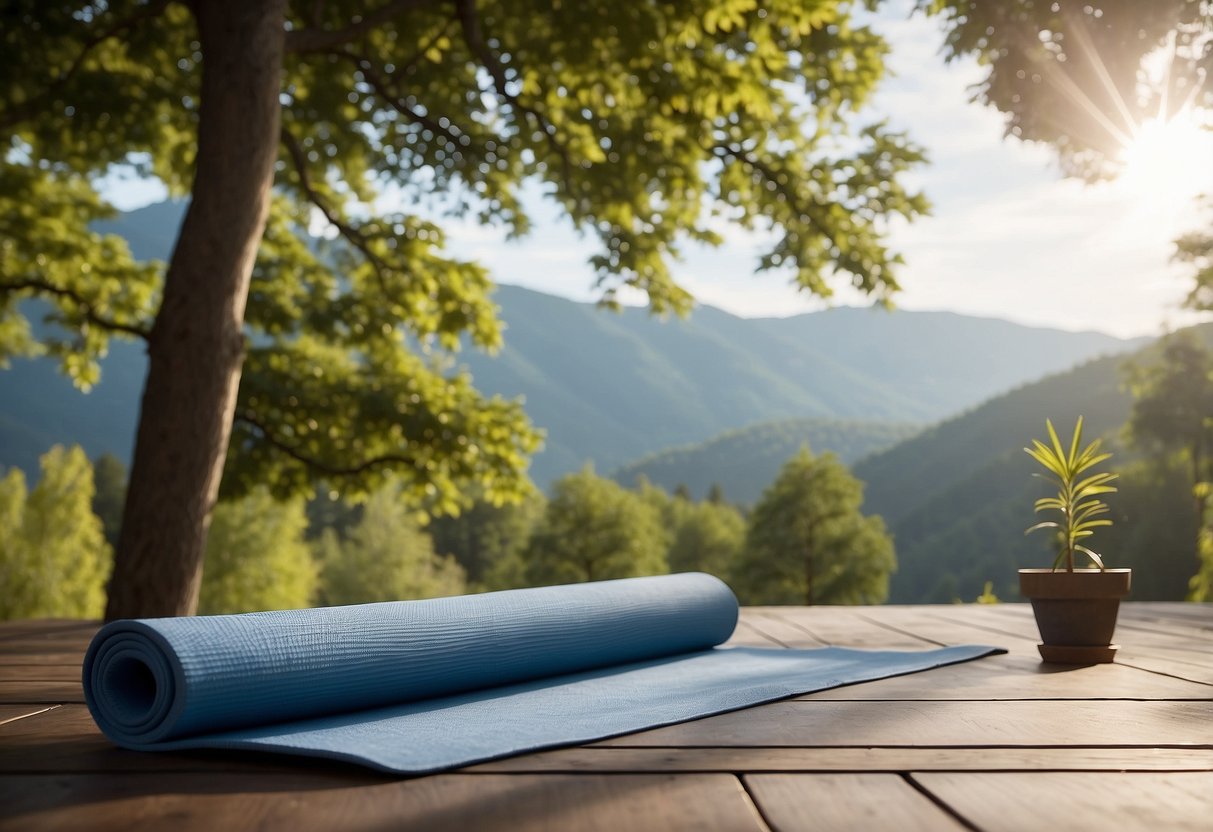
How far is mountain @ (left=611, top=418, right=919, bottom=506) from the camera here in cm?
12988

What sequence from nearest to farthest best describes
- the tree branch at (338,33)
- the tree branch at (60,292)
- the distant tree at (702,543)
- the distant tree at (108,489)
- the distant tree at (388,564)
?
the tree branch at (338,33)
the tree branch at (60,292)
the distant tree at (388,564)
the distant tree at (108,489)
the distant tree at (702,543)

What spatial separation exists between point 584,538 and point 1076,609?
34051 mm

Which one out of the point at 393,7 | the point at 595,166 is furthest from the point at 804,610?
the point at 393,7

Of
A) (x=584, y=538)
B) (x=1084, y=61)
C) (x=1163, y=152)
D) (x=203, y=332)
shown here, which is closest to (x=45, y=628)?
(x=203, y=332)

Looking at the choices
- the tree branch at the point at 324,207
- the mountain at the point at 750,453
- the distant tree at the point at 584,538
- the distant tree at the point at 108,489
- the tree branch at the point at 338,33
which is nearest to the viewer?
the tree branch at the point at 338,33

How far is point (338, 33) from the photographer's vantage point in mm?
6426

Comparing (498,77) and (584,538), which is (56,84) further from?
(584,538)

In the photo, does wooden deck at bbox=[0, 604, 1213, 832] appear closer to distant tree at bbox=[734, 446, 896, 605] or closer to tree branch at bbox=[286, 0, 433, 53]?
tree branch at bbox=[286, 0, 433, 53]

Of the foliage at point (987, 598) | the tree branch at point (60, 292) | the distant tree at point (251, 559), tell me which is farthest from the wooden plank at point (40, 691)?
the distant tree at point (251, 559)

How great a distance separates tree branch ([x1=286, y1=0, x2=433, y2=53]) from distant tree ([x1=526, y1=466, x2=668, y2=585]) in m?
30.2

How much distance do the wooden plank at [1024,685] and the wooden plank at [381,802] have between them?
40.6 inches

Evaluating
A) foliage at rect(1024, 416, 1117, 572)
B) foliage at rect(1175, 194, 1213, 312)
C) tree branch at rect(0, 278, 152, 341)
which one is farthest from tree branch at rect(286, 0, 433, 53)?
foliage at rect(1175, 194, 1213, 312)

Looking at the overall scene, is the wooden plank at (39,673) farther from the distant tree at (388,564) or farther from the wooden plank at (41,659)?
the distant tree at (388,564)

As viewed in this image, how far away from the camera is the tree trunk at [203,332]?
5461 mm
